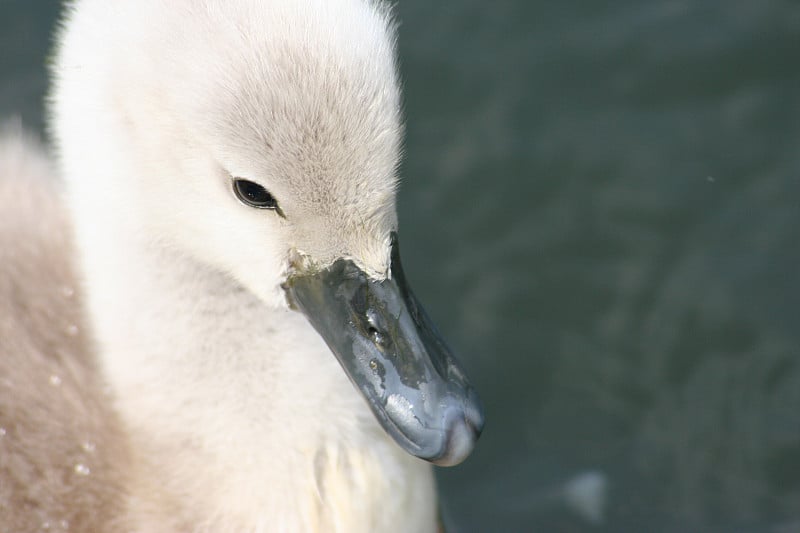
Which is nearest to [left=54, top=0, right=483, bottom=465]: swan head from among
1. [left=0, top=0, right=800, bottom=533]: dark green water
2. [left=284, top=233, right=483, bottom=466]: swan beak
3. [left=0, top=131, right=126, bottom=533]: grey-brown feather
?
[left=284, top=233, right=483, bottom=466]: swan beak

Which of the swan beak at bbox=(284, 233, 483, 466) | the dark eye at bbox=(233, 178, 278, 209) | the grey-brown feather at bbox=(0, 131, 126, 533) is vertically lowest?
the grey-brown feather at bbox=(0, 131, 126, 533)

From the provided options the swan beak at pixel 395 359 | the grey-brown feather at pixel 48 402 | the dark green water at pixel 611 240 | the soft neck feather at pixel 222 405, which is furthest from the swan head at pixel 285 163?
the dark green water at pixel 611 240

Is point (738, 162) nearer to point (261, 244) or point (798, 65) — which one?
point (798, 65)

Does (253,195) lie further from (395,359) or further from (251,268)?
(395,359)

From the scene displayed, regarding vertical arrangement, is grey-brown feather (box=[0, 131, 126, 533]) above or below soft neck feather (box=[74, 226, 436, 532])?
below

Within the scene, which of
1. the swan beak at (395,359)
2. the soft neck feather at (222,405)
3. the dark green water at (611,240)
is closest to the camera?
the swan beak at (395,359)

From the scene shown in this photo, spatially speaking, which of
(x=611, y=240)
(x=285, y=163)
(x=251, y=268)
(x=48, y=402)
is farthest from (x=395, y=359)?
(x=611, y=240)

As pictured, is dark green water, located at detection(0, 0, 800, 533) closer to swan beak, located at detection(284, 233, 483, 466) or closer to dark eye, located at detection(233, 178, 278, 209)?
swan beak, located at detection(284, 233, 483, 466)

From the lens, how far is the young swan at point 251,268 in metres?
2.59

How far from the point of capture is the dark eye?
2.68 m

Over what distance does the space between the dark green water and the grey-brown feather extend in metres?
1.25

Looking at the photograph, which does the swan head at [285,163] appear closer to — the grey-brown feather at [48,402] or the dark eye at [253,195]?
the dark eye at [253,195]

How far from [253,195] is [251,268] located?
0.73 feet

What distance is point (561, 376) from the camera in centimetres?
430
